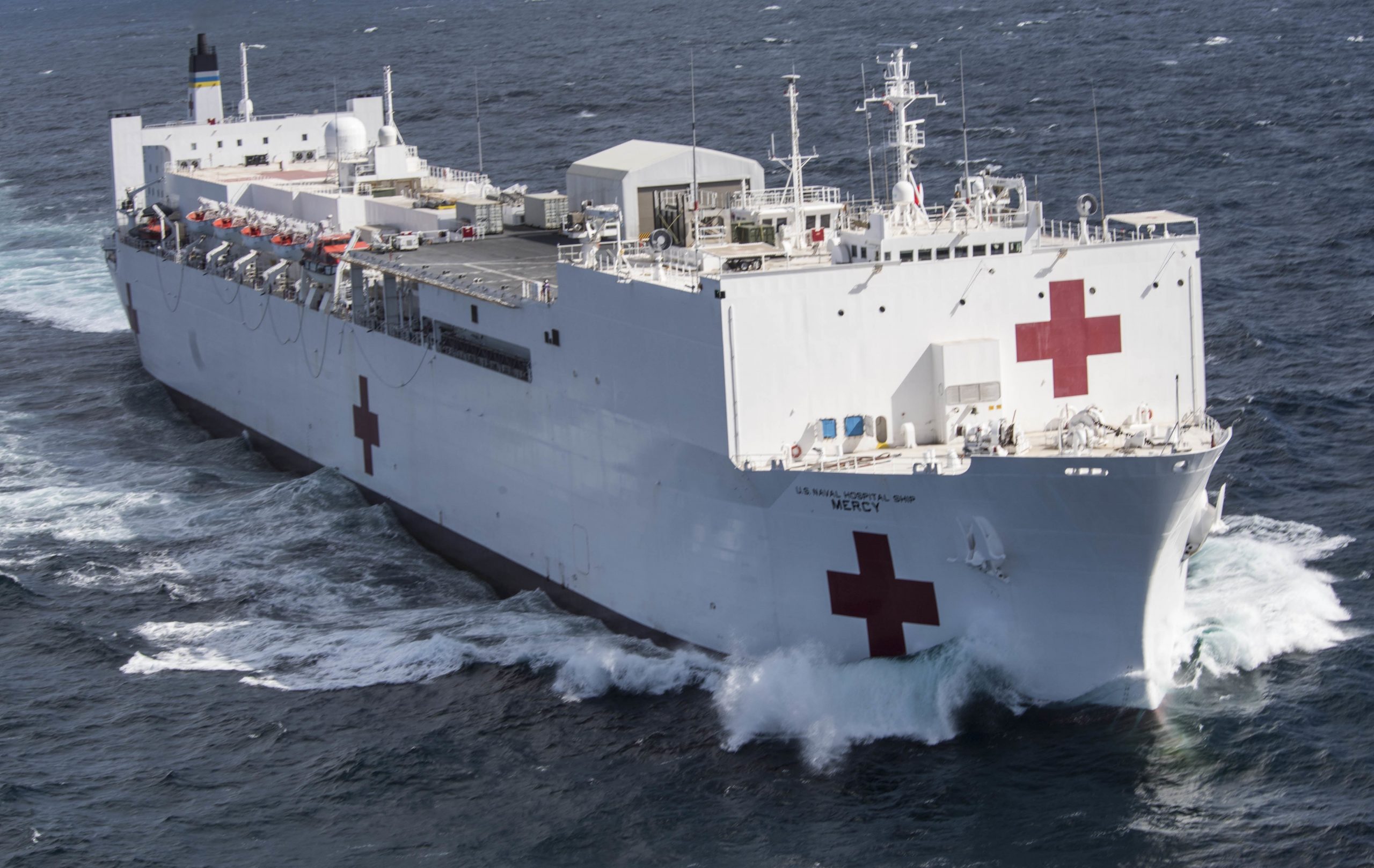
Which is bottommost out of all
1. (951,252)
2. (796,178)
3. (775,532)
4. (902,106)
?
(775,532)

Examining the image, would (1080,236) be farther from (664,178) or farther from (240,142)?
(240,142)

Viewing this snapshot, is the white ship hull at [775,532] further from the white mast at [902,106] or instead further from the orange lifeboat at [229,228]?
the orange lifeboat at [229,228]

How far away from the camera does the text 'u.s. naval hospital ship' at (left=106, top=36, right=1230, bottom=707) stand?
18.7 metres

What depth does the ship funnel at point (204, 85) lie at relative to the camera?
138 ft

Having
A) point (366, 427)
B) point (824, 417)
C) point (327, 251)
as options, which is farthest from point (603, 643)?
point (327, 251)

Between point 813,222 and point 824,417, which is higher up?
point 813,222

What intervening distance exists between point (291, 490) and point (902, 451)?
14084mm

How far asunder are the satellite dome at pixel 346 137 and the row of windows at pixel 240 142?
3293mm

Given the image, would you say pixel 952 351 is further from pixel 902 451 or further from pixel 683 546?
pixel 683 546

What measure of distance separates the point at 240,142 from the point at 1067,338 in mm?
25966

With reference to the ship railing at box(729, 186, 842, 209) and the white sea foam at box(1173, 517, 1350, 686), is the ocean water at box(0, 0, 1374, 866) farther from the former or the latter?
the ship railing at box(729, 186, 842, 209)

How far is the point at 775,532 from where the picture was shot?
19969 millimetres

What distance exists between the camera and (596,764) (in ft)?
63.3

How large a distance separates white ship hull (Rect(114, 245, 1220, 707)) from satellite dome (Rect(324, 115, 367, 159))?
976 cm
